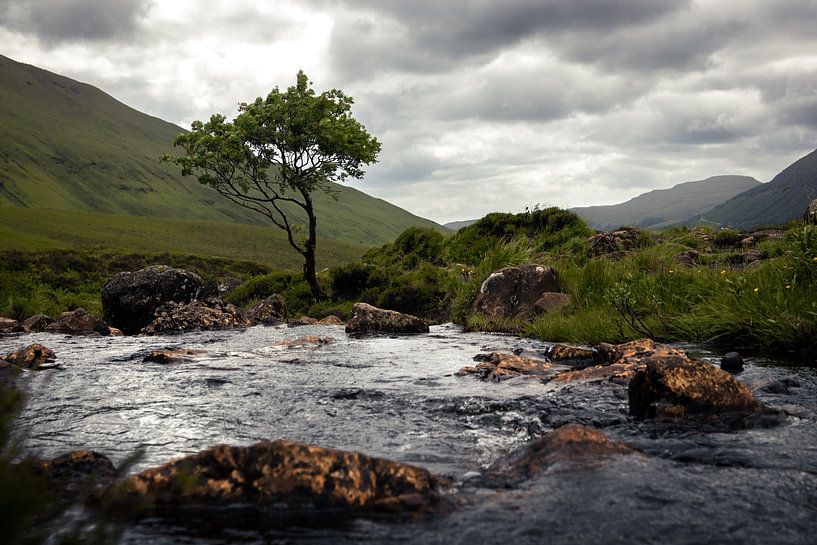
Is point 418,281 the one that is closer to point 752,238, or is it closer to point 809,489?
point 752,238

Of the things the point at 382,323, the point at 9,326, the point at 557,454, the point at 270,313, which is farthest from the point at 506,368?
the point at 9,326

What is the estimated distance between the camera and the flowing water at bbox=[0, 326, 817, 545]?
3.62 meters

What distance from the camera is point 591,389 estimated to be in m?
7.74

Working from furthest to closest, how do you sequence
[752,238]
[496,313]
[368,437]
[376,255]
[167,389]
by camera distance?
[376,255] < [752,238] < [496,313] < [167,389] < [368,437]

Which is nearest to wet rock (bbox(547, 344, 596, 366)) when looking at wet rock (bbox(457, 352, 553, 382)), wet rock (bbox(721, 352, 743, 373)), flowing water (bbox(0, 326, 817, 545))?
wet rock (bbox(457, 352, 553, 382))

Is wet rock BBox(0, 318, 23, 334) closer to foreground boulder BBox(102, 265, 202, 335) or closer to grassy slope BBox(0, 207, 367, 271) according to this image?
foreground boulder BBox(102, 265, 202, 335)

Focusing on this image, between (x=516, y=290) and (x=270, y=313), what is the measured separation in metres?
12.4

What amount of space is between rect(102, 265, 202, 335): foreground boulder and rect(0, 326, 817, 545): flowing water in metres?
11.7

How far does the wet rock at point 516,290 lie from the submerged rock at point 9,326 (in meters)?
16.8

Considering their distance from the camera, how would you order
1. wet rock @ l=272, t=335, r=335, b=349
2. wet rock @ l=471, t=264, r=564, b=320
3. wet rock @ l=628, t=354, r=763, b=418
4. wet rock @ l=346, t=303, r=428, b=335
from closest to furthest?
wet rock @ l=628, t=354, r=763, b=418 → wet rock @ l=272, t=335, r=335, b=349 → wet rock @ l=471, t=264, r=564, b=320 → wet rock @ l=346, t=303, r=428, b=335

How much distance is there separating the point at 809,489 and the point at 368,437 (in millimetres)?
3932

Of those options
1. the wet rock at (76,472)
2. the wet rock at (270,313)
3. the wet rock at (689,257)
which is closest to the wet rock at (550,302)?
the wet rock at (689,257)

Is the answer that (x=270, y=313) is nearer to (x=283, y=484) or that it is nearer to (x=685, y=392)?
(x=685, y=392)

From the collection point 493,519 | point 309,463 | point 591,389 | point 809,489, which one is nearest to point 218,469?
point 309,463
